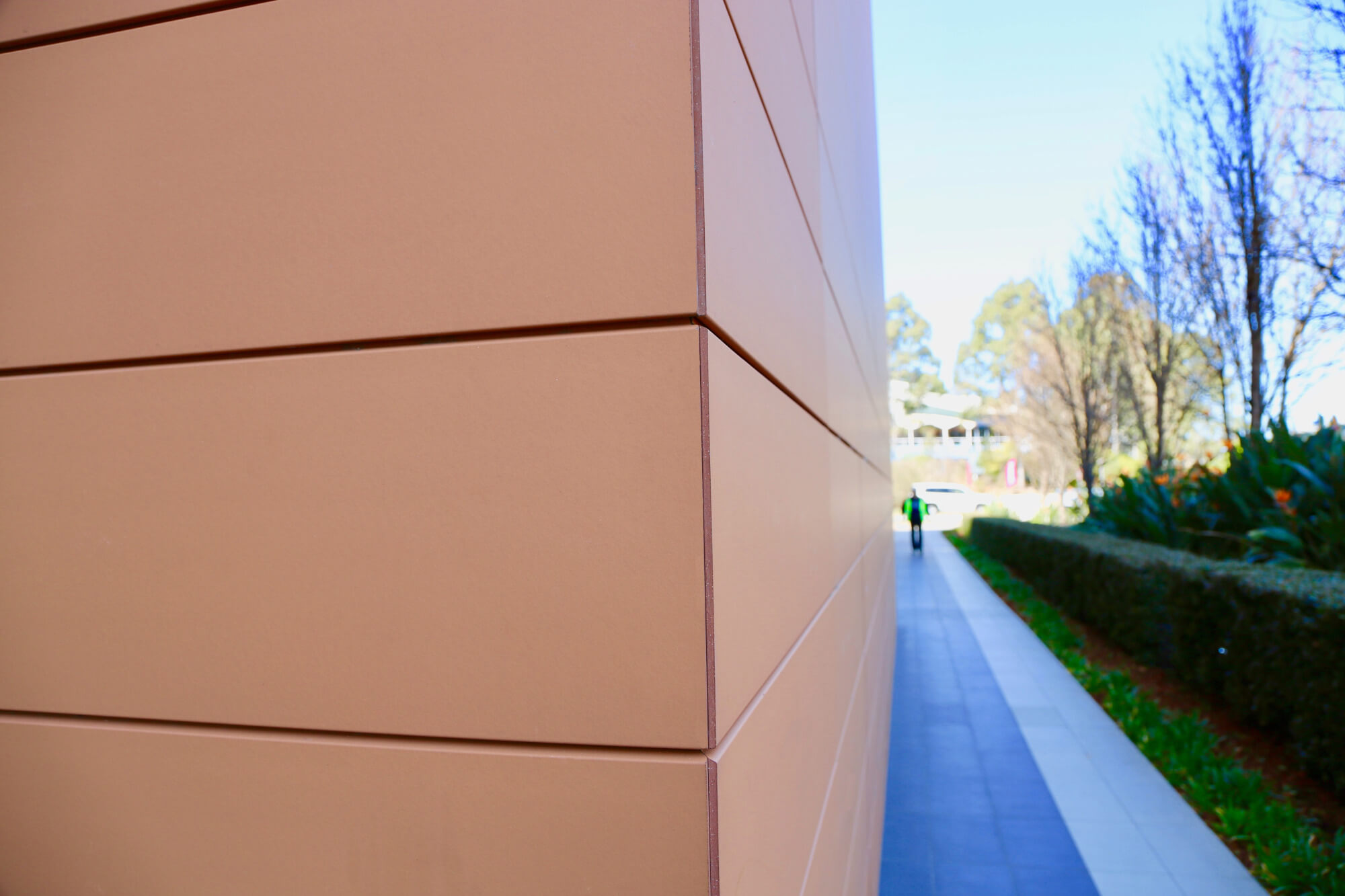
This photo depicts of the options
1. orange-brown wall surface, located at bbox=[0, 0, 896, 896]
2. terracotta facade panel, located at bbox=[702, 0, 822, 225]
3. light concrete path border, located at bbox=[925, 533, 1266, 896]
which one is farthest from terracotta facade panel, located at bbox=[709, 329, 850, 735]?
light concrete path border, located at bbox=[925, 533, 1266, 896]

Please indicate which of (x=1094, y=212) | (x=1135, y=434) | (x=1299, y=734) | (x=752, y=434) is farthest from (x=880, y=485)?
(x=1135, y=434)

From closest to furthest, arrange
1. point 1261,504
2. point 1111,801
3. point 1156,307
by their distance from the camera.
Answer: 1. point 1111,801
2. point 1261,504
3. point 1156,307

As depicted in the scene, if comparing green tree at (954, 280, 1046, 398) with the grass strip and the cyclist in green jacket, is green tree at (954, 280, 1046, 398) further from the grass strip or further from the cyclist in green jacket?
the grass strip

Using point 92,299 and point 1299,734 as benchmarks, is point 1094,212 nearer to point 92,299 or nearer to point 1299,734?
point 1299,734

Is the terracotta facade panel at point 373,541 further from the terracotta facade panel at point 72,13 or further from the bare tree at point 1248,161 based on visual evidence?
the bare tree at point 1248,161

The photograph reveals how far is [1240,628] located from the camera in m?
5.81

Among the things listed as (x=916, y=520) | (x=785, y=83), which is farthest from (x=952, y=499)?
(x=785, y=83)

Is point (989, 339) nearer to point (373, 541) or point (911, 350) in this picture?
point (911, 350)

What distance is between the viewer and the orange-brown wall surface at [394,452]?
1029 mm

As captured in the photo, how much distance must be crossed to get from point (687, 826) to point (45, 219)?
1.46 metres

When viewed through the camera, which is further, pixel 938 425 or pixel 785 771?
pixel 938 425

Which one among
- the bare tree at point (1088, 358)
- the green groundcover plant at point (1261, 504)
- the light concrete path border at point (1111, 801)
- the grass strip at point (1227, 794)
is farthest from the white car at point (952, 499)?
the grass strip at point (1227, 794)

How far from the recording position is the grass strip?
3.85m

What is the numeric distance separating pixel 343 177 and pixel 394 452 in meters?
0.42
